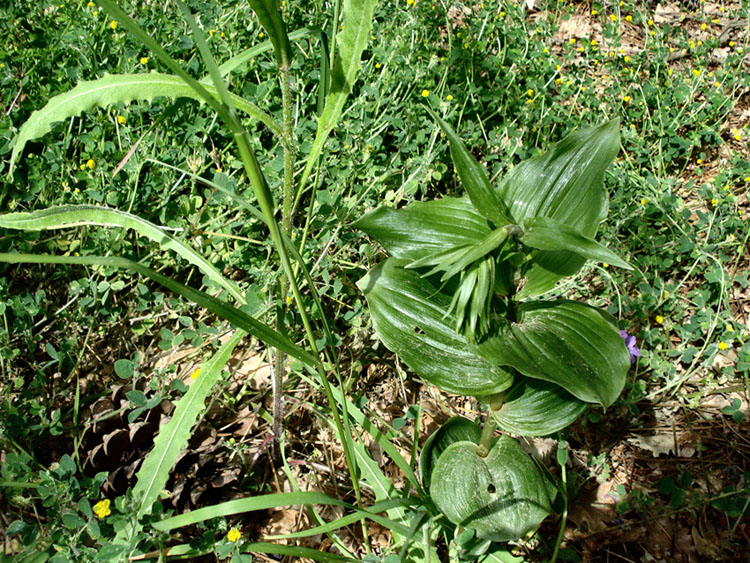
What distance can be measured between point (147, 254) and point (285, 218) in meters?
1.06

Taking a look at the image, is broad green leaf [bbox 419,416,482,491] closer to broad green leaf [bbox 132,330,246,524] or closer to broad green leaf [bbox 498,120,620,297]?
broad green leaf [bbox 498,120,620,297]

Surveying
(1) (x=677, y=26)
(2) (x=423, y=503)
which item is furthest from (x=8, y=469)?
(1) (x=677, y=26)

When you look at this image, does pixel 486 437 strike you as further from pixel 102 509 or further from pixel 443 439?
pixel 102 509

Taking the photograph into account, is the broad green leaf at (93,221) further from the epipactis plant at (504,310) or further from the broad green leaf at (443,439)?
the broad green leaf at (443,439)

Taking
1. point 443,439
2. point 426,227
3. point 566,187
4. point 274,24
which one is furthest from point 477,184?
point 443,439

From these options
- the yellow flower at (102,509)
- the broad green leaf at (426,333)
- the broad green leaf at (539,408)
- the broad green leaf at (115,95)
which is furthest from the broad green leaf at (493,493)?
the broad green leaf at (115,95)

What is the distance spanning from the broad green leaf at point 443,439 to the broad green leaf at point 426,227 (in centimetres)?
56

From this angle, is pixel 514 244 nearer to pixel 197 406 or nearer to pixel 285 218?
pixel 285 218

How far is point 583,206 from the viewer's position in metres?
1.44

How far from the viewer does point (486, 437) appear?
166 centimetres

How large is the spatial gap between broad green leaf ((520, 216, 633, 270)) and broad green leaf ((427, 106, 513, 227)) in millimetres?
70

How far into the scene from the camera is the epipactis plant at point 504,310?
129cm

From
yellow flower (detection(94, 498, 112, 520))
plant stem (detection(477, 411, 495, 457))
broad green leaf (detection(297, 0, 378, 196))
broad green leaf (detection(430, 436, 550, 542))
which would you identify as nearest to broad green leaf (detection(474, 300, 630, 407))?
plant stem (detection(477, 411, 495, 457))

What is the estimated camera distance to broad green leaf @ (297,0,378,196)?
1.31 m
